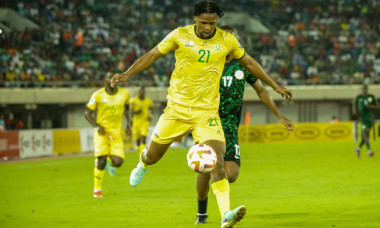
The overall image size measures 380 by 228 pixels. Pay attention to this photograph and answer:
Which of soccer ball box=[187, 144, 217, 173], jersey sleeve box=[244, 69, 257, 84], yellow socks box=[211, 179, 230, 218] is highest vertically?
jersey sleeve box=[244, 69, 257, 84]

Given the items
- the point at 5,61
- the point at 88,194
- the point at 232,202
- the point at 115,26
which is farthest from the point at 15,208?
the point at 115,26

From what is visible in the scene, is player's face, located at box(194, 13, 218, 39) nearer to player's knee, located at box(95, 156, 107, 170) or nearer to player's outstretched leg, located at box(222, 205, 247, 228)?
player's outstretched leg, located at box(222, 205, 247, 228)

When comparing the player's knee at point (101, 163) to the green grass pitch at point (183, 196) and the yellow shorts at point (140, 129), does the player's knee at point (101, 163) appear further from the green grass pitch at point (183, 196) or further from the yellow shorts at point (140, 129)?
the yellow shorts at point (140, 129)

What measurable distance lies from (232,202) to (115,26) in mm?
31492

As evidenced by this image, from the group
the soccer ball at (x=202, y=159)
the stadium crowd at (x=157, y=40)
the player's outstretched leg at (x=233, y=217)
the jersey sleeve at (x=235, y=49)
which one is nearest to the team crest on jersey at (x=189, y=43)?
the jersey sleeve at (x=235, y=49)

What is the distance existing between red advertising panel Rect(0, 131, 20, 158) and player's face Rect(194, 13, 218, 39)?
2119 cm

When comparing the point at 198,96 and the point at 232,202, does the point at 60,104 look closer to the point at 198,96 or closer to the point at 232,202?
the point at 232,202

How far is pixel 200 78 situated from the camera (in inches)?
335

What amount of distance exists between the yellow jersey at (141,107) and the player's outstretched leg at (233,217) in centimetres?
1726

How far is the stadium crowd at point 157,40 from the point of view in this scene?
1457 inches

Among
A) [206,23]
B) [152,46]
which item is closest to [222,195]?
[206,23]

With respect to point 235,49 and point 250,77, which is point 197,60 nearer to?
point 235,49

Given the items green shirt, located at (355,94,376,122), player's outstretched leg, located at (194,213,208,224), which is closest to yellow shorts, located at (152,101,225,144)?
player's outstretched leg, located at (194,213,208,224)

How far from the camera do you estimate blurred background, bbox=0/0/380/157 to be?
36438mm
